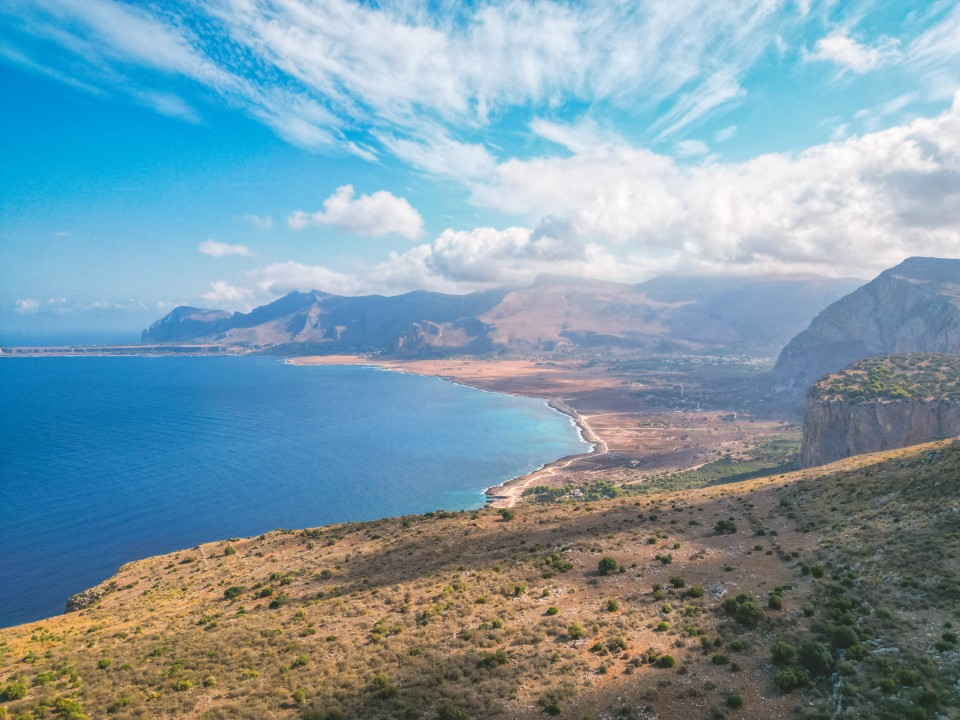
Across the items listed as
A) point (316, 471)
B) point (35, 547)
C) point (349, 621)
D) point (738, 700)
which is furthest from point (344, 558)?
point (316, 471)

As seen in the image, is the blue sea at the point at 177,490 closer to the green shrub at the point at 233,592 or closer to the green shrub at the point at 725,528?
the green shrub at the point at 233,592

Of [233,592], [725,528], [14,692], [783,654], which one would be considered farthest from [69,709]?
[725,528]

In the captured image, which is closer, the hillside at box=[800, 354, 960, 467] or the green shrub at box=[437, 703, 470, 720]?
the green shrub at box=[437, 703, 470, 720]

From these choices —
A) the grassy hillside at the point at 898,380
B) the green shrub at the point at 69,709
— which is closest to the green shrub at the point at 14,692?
the green shrub at the point at 69,709

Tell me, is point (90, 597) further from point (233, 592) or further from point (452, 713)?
point (452, 713)

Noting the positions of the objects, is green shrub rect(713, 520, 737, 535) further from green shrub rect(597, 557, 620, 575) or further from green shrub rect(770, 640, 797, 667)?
green shrub rect(770, 640, 797, 667)

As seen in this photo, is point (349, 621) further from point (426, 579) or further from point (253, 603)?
point (253, 603)

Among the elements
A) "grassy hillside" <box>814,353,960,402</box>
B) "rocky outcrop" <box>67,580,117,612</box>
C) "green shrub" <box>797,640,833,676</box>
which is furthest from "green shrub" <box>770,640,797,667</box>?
"grassy hillside" <box>814,353,960,402</box>
